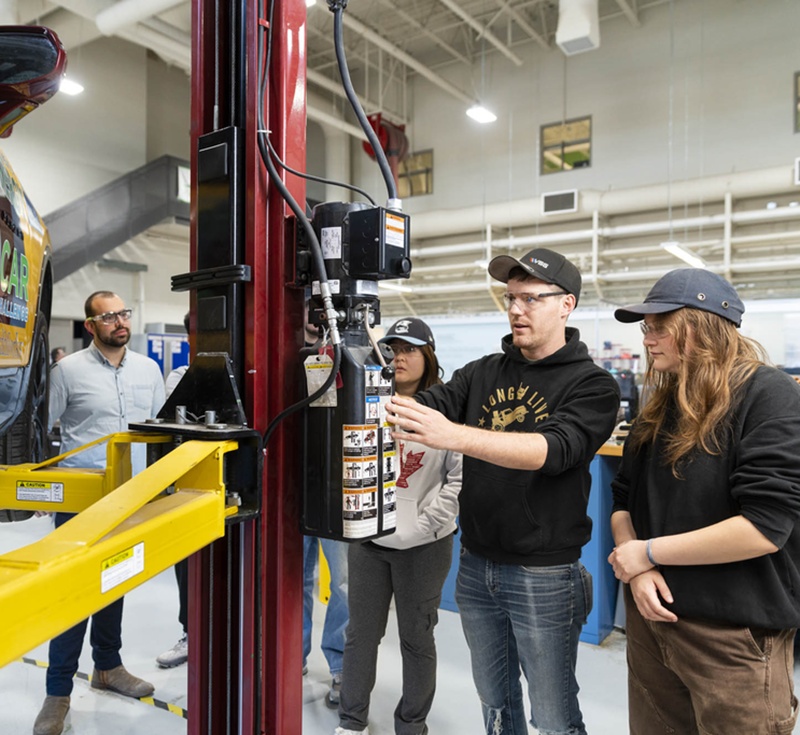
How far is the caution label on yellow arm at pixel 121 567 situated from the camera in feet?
2.72

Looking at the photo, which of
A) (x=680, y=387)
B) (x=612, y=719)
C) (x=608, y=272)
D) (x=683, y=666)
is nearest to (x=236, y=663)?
(x=683, y=666)

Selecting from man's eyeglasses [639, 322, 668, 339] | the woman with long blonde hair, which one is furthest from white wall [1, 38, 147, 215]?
the woman with long blonde hair

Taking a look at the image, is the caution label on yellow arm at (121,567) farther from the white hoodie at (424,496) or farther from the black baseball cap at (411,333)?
the black baseball cap at (411,333)

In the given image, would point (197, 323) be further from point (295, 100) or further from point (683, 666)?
point (683, 666)

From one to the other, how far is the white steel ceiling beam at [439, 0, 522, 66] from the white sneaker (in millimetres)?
8587

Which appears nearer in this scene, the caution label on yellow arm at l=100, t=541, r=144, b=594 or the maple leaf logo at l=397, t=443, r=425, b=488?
the caution label on yellow arm at l=100, t=541, r=144, b=594

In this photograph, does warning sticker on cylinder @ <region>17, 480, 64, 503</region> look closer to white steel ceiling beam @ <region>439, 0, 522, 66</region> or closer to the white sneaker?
the white sneaker

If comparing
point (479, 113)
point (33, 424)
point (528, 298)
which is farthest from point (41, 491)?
point (479, 113)

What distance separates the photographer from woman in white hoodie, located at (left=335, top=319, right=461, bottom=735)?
2166 millimetres

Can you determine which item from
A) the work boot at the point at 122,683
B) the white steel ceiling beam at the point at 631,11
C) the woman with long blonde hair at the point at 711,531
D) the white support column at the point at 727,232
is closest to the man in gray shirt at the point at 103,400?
the work boot at the point at 122,683

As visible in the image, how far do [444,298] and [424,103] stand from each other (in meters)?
4.12

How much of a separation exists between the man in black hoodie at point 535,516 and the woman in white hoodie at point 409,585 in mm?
325

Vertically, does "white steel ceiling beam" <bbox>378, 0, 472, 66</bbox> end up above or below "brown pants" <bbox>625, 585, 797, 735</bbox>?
above

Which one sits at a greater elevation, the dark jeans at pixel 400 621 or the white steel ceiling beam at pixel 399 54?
the white steel ceiling beam at pixel 399 54
